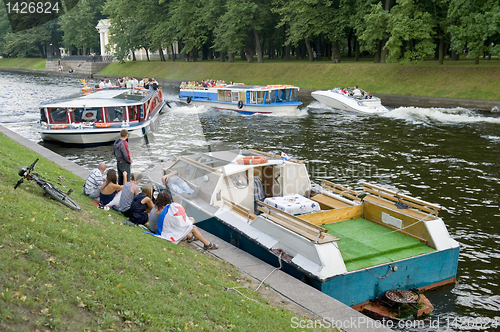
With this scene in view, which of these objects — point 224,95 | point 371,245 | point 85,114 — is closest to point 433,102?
point 224,95

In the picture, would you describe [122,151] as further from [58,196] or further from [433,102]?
[433,102]

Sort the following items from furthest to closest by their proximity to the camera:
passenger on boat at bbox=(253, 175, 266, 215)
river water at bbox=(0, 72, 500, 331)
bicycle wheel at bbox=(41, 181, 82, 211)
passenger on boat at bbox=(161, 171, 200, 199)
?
passenger on boat at bbox=(161, 171, 200, 199) < passenger on boat at bbox=(253, 175, 266, 215) < river water at bbox=(0, 72, 500, 331) < bicycle wheel at bbox=(41, 181, 82, 211)

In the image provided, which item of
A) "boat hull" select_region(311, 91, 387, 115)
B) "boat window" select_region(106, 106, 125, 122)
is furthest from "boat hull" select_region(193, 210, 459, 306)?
"boat hull" select_region(311, 91, 387, 115)

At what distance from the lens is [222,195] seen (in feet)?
37.1

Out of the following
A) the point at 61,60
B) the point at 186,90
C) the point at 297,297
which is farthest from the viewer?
the point at 61,60

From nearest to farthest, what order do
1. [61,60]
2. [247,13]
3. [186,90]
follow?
[186,90], [247,13], [61,60]

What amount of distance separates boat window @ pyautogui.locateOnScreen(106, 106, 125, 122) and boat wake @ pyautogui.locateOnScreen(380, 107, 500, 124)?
1899 centimetres

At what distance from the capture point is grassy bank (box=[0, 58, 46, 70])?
10906cm

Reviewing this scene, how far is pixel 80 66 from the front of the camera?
318 feet

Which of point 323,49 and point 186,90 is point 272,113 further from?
point 323,49

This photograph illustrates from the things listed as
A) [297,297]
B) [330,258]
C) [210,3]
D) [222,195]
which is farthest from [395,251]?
[210,3]

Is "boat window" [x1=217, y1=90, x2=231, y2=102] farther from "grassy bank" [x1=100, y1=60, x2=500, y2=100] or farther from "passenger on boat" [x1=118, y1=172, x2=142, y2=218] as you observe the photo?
"passenger on boat" [x1=118, y1=172, x2=142, y2=218]

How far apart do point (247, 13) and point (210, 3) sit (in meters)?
6.83

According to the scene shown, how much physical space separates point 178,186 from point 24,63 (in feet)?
394
